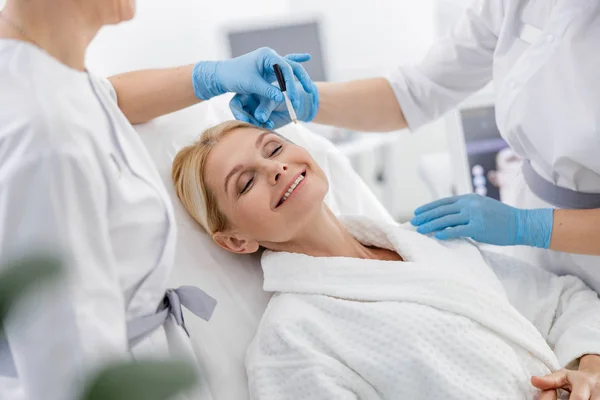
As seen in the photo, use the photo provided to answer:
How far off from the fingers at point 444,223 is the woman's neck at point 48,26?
3.05 feet

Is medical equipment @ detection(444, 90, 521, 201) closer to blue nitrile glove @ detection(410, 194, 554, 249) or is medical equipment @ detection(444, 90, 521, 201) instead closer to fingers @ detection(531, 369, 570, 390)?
blue nitrile glove @ detection(410, 194, 554, 249)

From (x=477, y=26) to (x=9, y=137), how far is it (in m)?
1.25

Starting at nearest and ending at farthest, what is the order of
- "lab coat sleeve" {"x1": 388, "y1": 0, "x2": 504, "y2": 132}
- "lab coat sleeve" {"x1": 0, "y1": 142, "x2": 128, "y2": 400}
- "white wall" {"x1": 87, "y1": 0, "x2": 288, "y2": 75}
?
"lab coat sleeve" {"x1": 0, "y1": 142, "x2": 128, "y2": 400} < "lab coat sleeve" {"x1": 388, "y1": 0, "x2": 504, "y2": 132} < "white wall" {"x1": 87, "y1": 0, "x2": 288, "y2": 75}

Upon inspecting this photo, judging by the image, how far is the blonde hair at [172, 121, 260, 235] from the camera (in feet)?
4.22

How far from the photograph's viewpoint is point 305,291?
1217 mm

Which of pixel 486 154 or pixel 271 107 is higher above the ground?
pixel 271 107

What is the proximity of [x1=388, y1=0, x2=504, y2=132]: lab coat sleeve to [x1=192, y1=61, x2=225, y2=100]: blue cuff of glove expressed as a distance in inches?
23.1

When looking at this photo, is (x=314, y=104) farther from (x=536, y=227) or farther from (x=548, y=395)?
(x=548, y=395)

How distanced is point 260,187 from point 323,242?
0.21 metres

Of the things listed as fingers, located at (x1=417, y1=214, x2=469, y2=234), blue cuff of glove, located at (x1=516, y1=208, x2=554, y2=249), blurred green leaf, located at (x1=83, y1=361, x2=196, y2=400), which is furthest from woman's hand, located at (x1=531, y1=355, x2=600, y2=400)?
blurred green leaf, located at (x1=83, y1=361, x2=196, y2=400)

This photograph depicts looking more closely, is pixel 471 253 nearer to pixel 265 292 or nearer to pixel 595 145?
pixel 595 145

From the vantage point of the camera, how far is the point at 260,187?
1.23 metres

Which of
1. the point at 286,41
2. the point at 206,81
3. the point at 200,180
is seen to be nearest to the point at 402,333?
the point at 200,180

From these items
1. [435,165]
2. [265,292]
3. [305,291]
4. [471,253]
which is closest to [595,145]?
[471,253]
